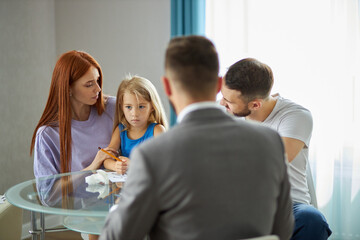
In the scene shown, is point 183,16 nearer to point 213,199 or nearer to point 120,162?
point 120,162

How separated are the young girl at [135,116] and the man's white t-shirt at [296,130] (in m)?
0.66

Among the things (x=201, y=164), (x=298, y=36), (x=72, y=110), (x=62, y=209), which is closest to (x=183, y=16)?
(x=298, y=36)

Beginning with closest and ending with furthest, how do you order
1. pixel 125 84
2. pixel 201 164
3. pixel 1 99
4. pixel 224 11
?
1. pixel 201 164
2. pixel 125 84
3. pixel 1 99
4. pixel 224 11

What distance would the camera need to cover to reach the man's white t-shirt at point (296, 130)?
2078mm

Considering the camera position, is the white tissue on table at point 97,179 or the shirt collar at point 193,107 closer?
the shirt collar at point 193,107

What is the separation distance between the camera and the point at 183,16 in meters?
3.64

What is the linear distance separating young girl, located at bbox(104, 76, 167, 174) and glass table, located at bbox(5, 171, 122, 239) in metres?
0.33

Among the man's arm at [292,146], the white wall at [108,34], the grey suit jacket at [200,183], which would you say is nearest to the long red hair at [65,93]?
the man's arm at [292,146]

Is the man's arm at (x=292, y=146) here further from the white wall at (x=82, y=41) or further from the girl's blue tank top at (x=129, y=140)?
the white wall at (x=82, y=41)

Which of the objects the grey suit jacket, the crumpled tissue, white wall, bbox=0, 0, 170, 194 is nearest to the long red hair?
the crumpled tissue

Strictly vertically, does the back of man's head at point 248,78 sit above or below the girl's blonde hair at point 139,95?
above

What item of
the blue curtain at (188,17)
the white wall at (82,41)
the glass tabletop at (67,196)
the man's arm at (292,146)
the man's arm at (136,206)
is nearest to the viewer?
the man's arm at (136,206)

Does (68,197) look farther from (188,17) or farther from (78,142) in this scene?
(188,17)

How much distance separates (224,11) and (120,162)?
1923mm
